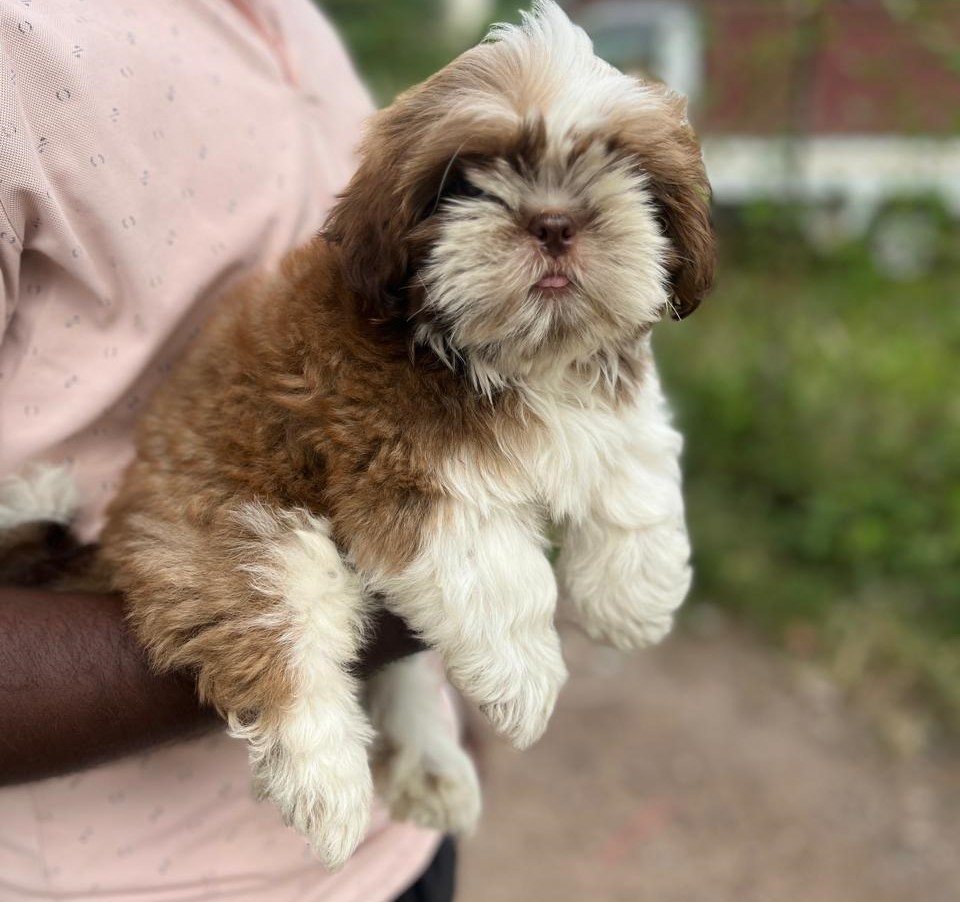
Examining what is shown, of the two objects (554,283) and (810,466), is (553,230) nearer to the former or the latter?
(554,283)

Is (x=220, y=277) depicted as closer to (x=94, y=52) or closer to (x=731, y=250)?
(x=94, y=52)

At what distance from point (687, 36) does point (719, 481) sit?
99.0 inches

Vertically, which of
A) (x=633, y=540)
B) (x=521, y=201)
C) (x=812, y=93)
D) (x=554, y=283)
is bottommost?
(x=812, y=93)

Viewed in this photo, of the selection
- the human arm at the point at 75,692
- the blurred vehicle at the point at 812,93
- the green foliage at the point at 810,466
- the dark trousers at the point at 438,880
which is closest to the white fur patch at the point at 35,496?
the human arm at the point at 75,692

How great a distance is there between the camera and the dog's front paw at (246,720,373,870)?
1.60m

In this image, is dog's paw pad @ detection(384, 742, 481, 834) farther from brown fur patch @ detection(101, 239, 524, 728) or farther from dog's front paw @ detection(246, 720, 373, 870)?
brown fur patch @ detection(101, 239, 524, 728)

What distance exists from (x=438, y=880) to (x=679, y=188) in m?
1.41

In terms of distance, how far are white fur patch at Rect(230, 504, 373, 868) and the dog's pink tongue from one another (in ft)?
1.62

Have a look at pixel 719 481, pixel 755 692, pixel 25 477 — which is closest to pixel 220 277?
pixel 25 477

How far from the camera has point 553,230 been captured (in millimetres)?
1466

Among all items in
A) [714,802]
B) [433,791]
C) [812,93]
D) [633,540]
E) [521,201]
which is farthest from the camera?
[812,93]

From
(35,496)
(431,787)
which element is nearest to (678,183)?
(35,496)

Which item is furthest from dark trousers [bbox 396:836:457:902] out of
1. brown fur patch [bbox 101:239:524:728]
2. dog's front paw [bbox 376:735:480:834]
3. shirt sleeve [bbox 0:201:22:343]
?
shirt sleeve [bbox 0:201:22:343]

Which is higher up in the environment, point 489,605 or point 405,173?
point 405,173
